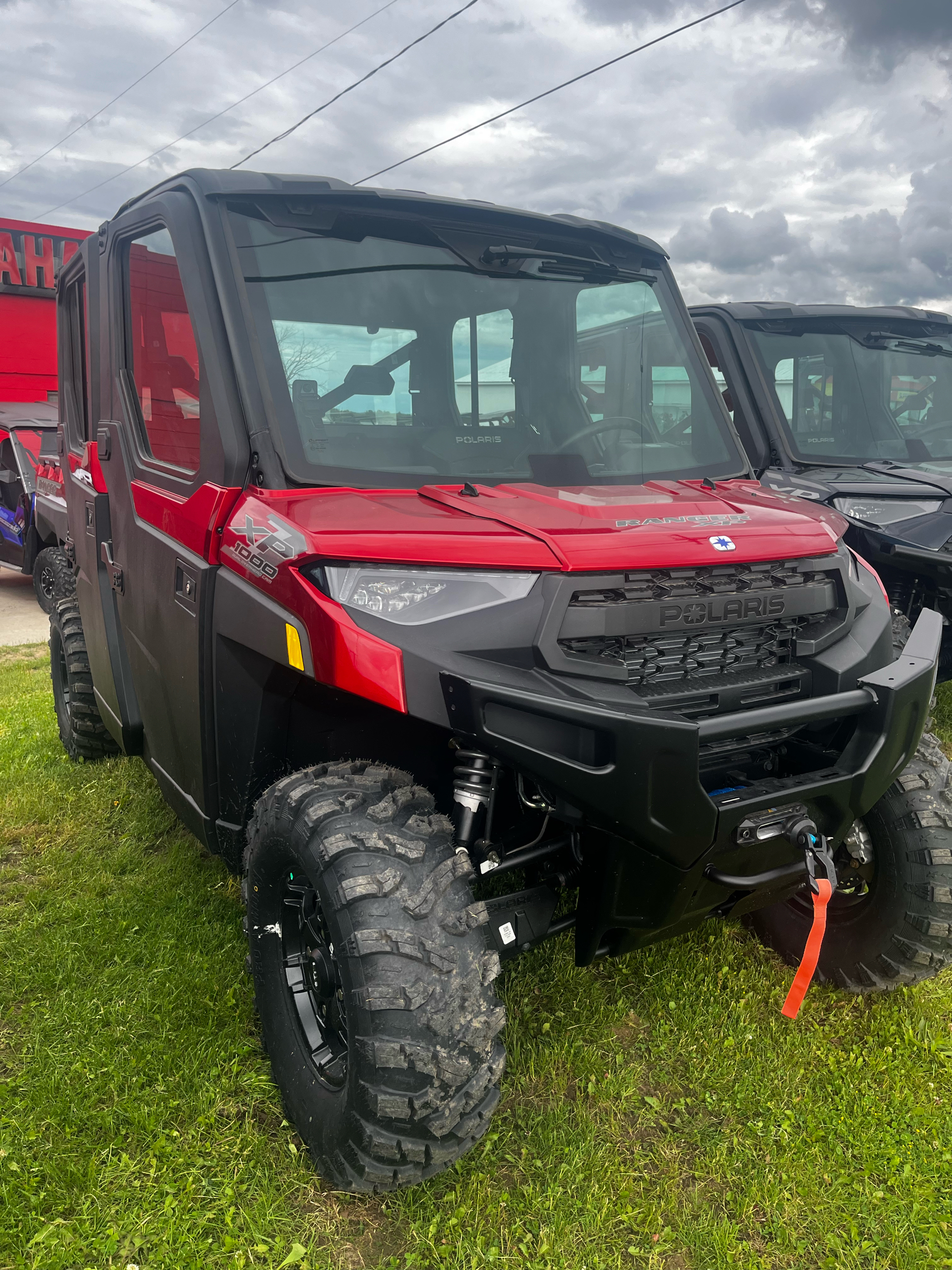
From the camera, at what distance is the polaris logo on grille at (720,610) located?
6.94ft

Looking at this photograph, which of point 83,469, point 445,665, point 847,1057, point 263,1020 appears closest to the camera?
point 445,665

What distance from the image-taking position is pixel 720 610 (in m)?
2.18

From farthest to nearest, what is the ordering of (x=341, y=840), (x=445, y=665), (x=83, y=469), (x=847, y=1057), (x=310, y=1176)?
(x=83, y=469) < (x=847, y=1057) < (x=310, y=1176) < (x=341, y=840) < (x=445, y=665)

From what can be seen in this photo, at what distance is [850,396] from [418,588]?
14.0ft

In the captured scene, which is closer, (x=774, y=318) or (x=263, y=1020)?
(x=263, y=1020)

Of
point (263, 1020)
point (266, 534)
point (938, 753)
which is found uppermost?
point (266, 534)

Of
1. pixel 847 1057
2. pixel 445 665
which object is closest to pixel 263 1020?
pixel 445 665

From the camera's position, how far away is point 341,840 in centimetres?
204

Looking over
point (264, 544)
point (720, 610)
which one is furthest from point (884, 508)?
point (264, 544)

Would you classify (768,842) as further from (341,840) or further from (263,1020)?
(263,1020)

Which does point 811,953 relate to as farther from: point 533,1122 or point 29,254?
point 29,254

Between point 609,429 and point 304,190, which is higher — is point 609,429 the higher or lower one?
the lower one

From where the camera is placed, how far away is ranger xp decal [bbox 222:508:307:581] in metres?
2.06

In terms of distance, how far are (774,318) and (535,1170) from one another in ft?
15.4
